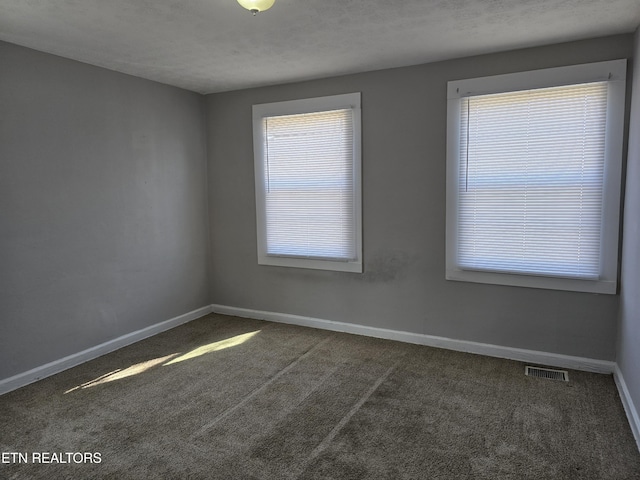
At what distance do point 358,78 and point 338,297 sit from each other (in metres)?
2.14

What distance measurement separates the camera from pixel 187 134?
4.80 metres

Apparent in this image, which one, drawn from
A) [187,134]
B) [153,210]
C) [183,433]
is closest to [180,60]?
[187,134]

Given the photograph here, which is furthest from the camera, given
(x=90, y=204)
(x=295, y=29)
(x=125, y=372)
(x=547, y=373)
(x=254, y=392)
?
(x=90, y=204)

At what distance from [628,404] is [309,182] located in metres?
3.12

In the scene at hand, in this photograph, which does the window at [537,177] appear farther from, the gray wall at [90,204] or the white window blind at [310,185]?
the gray wall at [90,204]

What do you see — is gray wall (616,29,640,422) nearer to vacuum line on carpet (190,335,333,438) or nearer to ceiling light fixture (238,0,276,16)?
vacuum line on carpet (190,335,333,438)

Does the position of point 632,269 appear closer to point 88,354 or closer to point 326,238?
point 326,238

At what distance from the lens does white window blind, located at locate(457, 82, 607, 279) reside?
330 centimetres

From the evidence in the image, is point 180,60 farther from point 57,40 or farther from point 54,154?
point 54,154

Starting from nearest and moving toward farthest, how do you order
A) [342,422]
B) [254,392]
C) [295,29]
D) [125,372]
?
1. [342,422]
2. [295,29]
3. [254,392]
4. [125,372]

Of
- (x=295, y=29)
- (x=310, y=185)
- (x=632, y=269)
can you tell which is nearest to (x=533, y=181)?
(x=632, y=269)

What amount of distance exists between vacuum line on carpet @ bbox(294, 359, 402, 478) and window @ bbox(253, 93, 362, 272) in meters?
1.22

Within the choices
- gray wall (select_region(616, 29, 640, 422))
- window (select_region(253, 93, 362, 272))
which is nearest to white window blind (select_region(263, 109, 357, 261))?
window (select_region(253, 93, 362, 272))

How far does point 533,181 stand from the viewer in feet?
11.4
